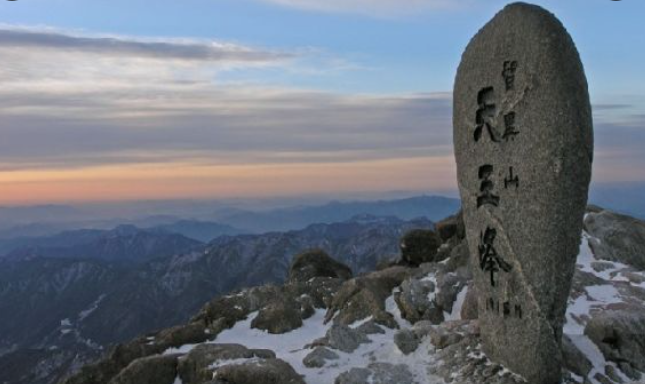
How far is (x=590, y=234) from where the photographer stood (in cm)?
3941

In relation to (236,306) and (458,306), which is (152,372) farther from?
(458,306)

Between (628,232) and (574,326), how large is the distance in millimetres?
14722

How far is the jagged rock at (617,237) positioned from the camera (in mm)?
37594

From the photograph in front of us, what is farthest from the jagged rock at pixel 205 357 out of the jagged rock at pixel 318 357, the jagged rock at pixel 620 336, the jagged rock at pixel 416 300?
the jagged rock at pixel 620 336

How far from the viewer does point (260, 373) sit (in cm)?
2348

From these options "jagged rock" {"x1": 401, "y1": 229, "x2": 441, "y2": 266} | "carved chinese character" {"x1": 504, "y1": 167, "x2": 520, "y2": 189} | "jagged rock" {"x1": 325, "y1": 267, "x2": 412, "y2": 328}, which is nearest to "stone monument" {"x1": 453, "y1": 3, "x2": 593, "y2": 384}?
"carved chinese character" {"x1": 504, "y1": 167, "x2": 520, "y2": 189}

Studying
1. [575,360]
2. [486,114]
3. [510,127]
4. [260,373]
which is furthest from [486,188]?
[260,373]

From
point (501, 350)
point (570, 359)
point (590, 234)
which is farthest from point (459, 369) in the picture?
point (590, 234)

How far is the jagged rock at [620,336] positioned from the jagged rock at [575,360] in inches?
62.5

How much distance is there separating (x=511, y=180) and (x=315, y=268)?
99.9 feet

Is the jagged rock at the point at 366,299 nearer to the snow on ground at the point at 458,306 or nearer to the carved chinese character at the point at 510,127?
the snow on ground at the point at 458,306

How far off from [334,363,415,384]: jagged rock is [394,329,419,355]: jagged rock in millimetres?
1358

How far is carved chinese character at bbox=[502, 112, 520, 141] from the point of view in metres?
20.5

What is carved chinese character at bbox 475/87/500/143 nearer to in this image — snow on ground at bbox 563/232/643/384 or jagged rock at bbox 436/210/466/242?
snow on ground at bbox 563/232/643/384
